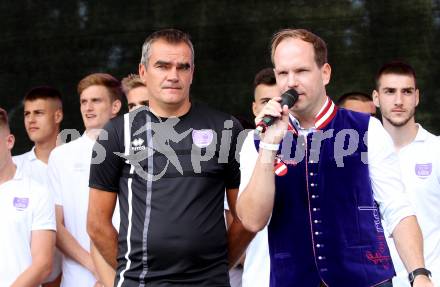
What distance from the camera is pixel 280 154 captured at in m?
3.30

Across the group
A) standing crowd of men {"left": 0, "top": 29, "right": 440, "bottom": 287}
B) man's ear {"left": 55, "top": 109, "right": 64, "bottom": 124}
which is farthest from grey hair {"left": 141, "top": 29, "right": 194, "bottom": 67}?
man's ear {"left": 55, "top": 109, "right": 64, "bottom": 124}

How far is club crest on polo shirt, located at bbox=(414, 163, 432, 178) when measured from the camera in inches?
207

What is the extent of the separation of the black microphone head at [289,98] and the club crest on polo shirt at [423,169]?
224 centimetres

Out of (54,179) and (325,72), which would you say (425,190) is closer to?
(325,72)

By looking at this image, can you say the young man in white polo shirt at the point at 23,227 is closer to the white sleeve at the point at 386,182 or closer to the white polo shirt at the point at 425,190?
the white polo shirt at the point at 425,190

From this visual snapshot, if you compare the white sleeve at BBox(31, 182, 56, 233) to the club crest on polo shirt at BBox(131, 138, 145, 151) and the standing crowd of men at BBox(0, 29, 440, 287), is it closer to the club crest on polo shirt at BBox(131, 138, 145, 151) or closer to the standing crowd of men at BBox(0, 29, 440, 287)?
the standing crowd of men at BBox(0, 29, 440, 287)

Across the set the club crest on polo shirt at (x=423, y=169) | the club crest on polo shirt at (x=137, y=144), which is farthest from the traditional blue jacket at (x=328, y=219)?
the club crest on polo shirt at (x=423, y=169)

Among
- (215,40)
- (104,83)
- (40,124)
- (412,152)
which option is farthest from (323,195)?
(40,124)

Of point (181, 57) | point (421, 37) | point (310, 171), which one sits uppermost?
point (421, 37)

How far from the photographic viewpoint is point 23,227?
4703 millimetres

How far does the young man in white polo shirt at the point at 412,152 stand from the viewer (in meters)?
5.13

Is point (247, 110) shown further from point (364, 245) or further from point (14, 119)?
point (364, 245)

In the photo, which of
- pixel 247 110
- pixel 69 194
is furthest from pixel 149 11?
pixel 69 194

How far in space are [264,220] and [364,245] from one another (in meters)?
0.37
